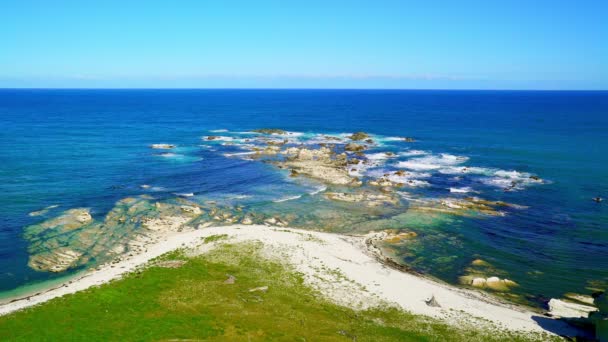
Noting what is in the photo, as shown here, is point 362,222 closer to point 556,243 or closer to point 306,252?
point 306,252

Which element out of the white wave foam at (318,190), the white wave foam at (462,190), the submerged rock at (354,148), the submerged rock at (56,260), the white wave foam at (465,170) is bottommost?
the submerged rock at (56,260)

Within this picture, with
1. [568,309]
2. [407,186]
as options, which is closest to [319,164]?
[407,186]

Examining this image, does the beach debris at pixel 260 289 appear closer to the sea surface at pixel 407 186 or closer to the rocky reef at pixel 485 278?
the sea surface at pixel 407 186

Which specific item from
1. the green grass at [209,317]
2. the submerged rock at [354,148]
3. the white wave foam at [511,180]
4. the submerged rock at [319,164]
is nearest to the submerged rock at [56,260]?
the green grass at [209,317]

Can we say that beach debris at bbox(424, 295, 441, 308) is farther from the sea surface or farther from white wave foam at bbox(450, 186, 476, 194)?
white wave foam at bbox(450, 186, 476, 194)

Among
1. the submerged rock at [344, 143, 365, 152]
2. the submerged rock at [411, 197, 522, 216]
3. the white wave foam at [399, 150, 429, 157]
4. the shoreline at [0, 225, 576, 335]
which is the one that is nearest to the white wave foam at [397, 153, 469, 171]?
the white wave foam at [399, 150, 429, 157]

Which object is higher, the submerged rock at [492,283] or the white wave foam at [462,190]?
the white wave foam at [462,190]
